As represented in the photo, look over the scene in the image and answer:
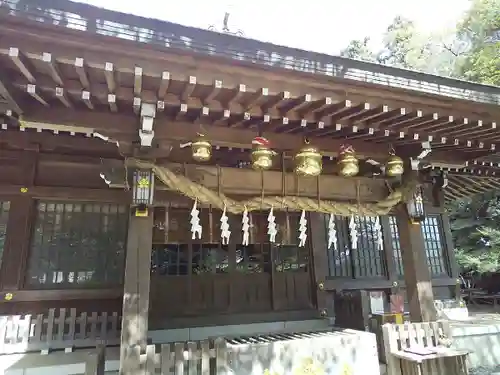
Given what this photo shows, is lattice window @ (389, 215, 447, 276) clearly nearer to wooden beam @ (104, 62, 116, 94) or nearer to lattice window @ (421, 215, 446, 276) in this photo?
lattice window @ (421, 215, 446, 276)

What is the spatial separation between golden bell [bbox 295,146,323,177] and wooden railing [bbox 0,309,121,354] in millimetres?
3934

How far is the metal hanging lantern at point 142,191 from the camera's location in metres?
4.02

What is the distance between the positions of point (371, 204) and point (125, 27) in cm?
401

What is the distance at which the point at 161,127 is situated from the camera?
4.20m

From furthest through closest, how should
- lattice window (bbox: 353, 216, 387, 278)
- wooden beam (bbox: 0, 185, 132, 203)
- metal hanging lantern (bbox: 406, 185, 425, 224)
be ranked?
lattice window (bbox: 353, 216, 387, 278), wooden beam (bbox: 0, 185, 132, 203), metal hanging lantern (bbox: 406, 185, 425, 224)

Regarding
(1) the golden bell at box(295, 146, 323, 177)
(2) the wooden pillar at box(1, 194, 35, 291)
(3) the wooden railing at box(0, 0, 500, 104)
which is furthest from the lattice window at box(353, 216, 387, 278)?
(2) the wooden pillar at box(1, 194, 35, 291)

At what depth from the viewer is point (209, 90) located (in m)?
3.74

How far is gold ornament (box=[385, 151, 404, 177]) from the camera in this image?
5.08 meters

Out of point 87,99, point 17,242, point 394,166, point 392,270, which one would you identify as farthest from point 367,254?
point 17,242

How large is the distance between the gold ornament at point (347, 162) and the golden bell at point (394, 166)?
0.59 meters

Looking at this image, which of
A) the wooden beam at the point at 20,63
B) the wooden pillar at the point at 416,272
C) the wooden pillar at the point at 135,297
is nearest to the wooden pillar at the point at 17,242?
the wooden pillar at the point at 135,297

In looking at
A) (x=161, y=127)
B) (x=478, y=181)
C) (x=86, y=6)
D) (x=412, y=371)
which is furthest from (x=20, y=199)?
(x=478, y=181)

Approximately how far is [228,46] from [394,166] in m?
3.06

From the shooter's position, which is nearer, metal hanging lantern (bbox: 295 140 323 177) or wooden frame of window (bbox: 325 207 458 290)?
metal hanging lantern (bbox: 295 140 323 177)
